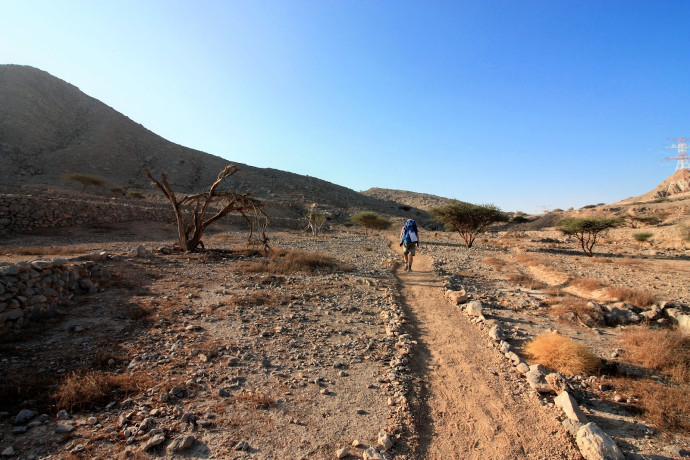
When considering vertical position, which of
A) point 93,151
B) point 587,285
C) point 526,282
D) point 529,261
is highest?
point 93,151

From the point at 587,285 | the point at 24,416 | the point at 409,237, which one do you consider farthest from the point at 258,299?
the point at 587,285

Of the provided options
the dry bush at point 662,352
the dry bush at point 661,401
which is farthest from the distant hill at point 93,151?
the dry bush at point 661,401

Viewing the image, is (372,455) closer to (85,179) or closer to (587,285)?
(587,285)

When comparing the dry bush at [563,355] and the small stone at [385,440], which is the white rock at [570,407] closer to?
the dry bush at [563,355]

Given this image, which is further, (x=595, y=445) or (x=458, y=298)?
(x=458, y=298)

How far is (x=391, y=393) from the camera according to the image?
182 inches

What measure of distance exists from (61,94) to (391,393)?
85443mm

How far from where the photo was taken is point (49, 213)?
18.3 m

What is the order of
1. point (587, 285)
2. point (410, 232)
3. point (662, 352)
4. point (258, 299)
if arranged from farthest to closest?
point (410, 232)
point (587, 285)
point (258, 299)
point (662, 352)

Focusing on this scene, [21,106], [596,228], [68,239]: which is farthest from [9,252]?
[21,106]

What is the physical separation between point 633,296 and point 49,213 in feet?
87.0

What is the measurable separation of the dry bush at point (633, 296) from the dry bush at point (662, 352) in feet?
12.4

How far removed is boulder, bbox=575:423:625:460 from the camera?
135 inches

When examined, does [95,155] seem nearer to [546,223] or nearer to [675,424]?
[675,424]
